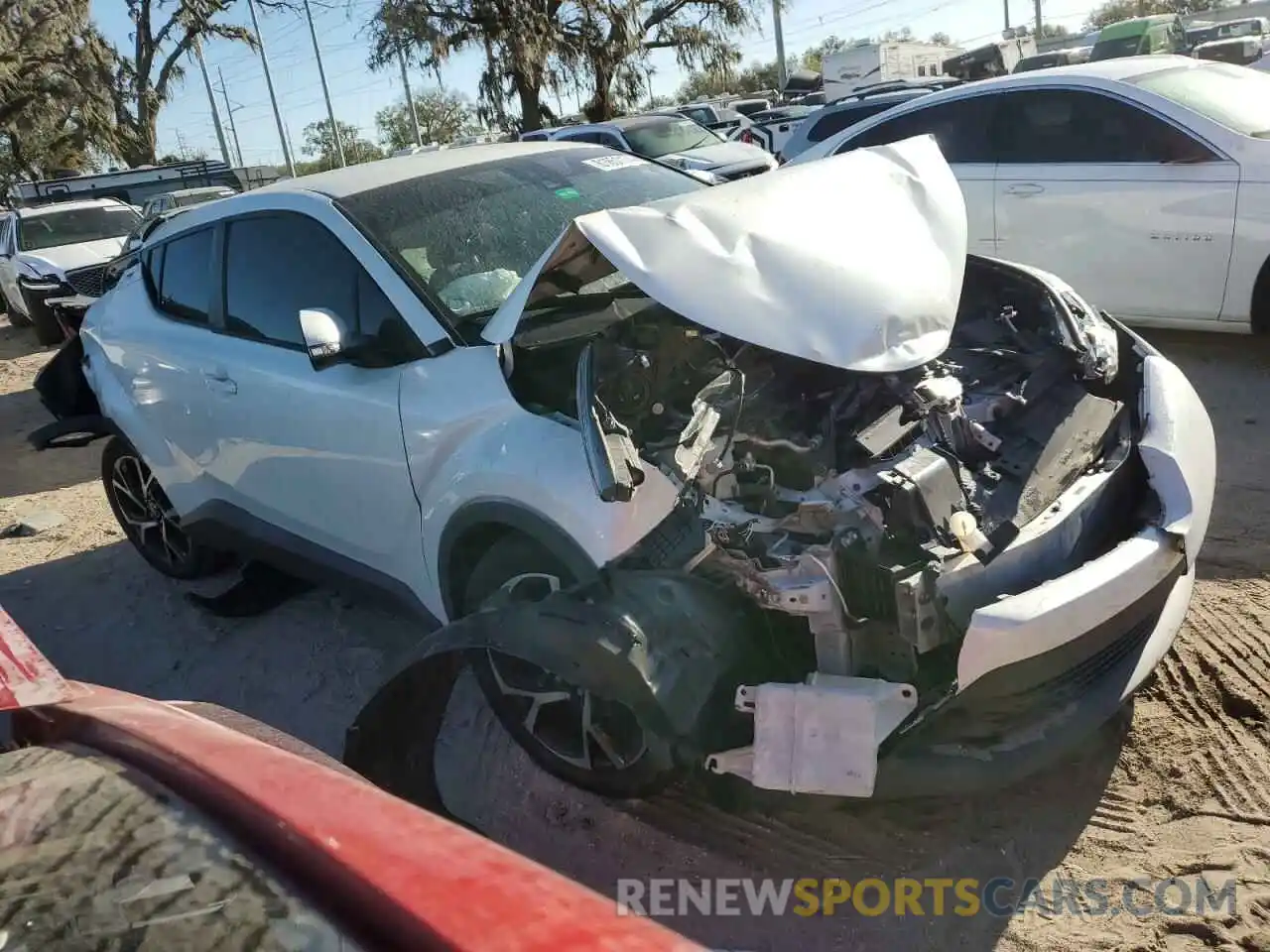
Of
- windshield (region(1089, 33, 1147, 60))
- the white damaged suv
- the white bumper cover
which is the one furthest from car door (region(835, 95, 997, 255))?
windshield (region(1089, 33, 1147, 60))

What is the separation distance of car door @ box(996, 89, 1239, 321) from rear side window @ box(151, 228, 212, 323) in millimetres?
4664

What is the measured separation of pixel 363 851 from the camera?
4.62 ft

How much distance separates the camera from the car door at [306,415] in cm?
331


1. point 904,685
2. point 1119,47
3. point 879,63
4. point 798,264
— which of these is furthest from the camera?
point 879,63

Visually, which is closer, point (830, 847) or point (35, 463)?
point (830, 847)

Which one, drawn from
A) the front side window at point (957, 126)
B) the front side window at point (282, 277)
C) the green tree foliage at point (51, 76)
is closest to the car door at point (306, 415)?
the front side window at point (282, 277)

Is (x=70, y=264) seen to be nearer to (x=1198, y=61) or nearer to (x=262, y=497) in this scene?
(x=262, y=497)

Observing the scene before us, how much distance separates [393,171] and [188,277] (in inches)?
Result: 45.1

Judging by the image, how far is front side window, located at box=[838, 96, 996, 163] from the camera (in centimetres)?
652

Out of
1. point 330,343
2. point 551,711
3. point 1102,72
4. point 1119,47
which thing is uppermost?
point 1119,47

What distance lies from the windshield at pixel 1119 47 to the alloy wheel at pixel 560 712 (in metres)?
23.5

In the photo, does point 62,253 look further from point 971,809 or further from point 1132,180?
point 971,809

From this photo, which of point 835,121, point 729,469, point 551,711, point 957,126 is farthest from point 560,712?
point 835,121

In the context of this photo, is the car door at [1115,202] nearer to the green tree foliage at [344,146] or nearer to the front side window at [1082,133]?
the front side window at [1082,133]
